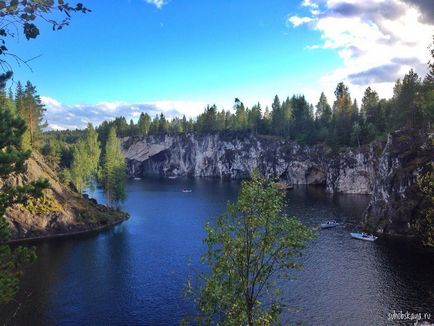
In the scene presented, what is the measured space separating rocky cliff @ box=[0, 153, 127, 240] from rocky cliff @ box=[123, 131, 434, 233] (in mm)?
42658

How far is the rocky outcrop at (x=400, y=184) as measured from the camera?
6988 cm

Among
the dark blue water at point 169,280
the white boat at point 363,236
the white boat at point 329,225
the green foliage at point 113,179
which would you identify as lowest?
the dark blue water at point 169,280

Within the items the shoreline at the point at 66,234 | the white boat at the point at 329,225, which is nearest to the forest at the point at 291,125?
the shoreline at the point at 66,234

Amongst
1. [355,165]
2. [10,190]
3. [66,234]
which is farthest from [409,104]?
[10,190]

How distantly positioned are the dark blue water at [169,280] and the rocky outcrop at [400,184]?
629 centimetres

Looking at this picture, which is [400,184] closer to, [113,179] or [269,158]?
[113,179]

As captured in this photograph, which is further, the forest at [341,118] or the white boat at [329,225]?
the forest at [341,118]

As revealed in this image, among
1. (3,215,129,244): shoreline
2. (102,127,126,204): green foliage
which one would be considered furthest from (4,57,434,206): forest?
(3,215,129,244): shoreline

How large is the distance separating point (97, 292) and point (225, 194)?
84883 mm

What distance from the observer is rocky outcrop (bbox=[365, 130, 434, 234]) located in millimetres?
69875

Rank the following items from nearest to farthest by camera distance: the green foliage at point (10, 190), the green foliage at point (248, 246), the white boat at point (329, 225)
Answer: the green foliage at point (10, 190), the green foliage at point (248, 246), the white boat at point (329, 225)

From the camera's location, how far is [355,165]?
129m

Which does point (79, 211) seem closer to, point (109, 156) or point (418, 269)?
point (109, 156)

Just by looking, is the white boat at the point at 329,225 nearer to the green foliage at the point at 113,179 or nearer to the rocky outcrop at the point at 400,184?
the rocky outcrop at the point at 400,184
